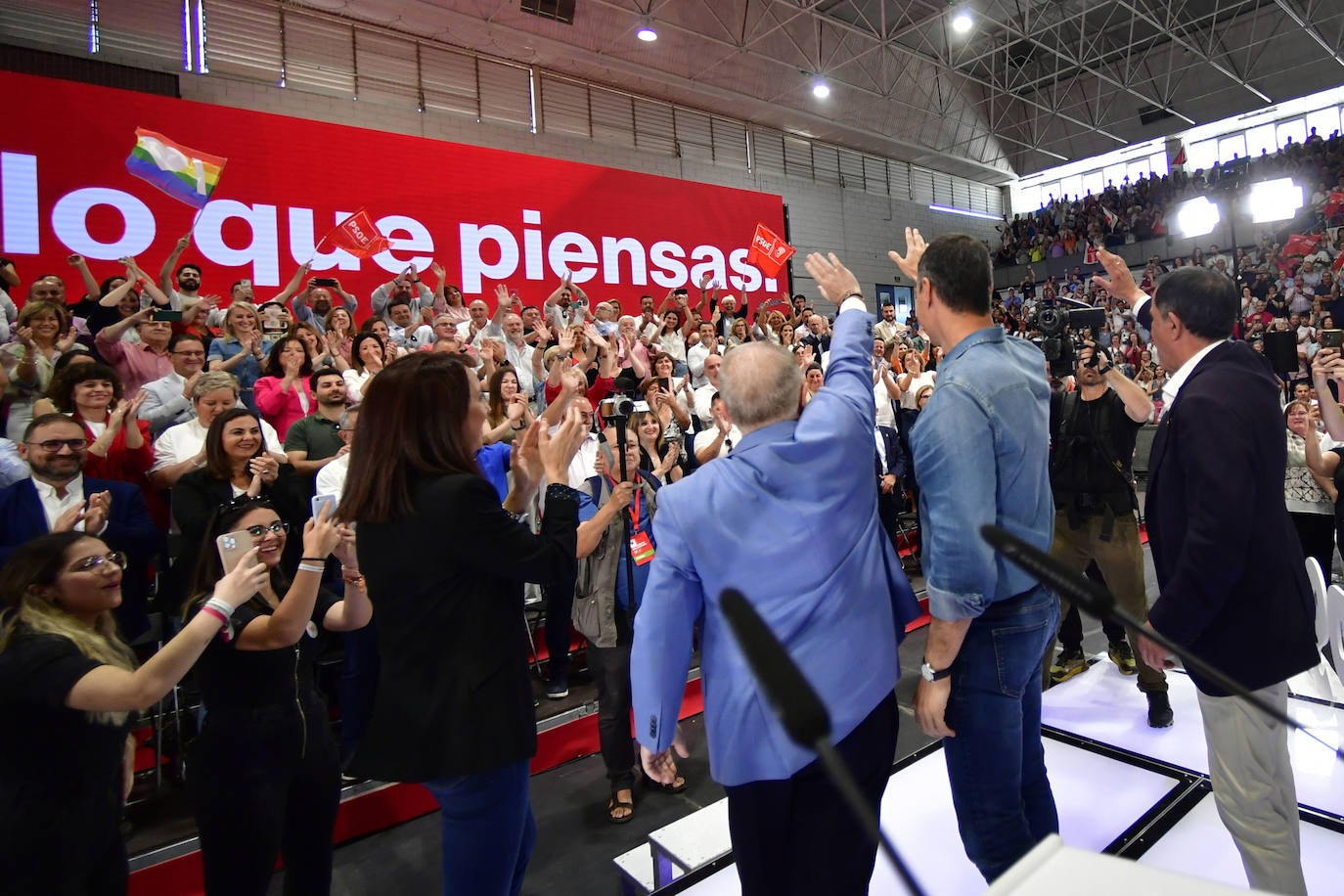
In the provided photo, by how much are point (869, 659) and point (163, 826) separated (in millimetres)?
3066

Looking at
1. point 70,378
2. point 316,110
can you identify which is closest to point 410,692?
point 70,378

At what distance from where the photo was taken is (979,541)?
154 cm

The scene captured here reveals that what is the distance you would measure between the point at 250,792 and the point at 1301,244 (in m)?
19.2

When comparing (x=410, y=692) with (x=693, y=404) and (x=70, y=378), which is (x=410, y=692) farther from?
(x=693, y=404)

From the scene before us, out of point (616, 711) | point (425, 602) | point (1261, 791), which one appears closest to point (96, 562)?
point (425, 602)

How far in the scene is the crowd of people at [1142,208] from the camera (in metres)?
15.5

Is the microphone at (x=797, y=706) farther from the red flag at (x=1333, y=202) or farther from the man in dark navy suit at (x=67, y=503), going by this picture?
the red flag at (x=1333, y=202)

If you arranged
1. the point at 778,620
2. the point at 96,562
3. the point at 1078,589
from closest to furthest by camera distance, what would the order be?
the point at 1078,589 → the point at 778,620 → the point at 96,562

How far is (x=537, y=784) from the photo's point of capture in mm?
3559

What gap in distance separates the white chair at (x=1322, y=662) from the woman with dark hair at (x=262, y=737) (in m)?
3.95

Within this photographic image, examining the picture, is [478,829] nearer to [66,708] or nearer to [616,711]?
[66,708]

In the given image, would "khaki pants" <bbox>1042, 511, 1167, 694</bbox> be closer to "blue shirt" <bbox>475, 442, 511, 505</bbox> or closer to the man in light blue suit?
the man in light blue suit

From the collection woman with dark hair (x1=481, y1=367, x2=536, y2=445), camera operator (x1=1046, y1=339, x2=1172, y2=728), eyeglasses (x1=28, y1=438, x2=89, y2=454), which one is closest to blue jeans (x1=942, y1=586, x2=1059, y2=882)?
camera operator (x1=1046, y1=339, x2=1172, y2=728)

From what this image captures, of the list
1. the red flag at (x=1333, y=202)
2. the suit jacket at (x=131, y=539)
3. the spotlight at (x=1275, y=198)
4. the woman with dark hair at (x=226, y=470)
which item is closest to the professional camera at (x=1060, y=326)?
the woman with dark hair at (x=226, y=470)
